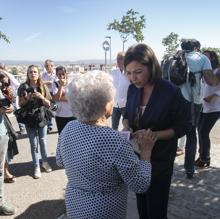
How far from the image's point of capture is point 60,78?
18.6ft

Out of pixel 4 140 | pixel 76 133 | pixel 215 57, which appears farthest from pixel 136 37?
pixel 76 133

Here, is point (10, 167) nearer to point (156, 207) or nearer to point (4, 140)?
point (4, 140)

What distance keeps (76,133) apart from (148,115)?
2.48ft

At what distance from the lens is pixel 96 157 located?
195 centimetres

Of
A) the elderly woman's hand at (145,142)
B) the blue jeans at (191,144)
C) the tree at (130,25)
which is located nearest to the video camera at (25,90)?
the blue jeans at (191,144)

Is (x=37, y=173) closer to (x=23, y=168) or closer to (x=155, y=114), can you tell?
(x=23, y=168)

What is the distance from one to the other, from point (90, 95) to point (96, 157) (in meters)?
0.38

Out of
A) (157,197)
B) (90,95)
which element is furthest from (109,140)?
(157,197)

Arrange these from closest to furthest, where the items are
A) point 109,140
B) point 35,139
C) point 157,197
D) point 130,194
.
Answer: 1. point 109,140
2. point 157,197
3. point 130,194
4. point 35,139

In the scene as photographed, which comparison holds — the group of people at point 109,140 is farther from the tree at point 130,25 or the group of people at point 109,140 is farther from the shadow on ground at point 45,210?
the tree at point 130,25

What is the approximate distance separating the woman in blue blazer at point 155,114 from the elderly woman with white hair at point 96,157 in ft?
1.37

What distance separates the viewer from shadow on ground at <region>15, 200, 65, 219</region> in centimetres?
399

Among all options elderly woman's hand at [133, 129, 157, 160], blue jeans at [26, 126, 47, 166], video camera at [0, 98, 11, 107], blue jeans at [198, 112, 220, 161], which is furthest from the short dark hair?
blue jeans at [26, 126, 47, 166]

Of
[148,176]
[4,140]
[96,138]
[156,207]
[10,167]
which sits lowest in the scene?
[10,167]
